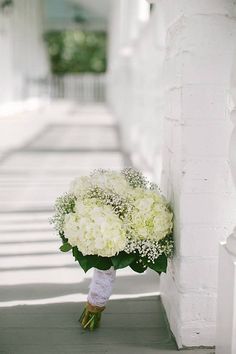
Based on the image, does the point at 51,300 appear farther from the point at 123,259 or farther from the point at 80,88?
the point at 80,88

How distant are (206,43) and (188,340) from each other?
1.10 m

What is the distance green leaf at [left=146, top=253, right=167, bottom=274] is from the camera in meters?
2.16

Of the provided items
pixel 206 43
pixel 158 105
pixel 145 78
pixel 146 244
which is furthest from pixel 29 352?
pixel 145 78

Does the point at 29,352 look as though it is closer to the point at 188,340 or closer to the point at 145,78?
the point at 188,340

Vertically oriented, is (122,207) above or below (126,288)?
above

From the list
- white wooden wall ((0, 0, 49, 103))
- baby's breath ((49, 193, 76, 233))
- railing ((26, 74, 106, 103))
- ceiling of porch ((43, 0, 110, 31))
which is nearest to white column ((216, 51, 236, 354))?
baby's breath ((49, 193, 76, 233))

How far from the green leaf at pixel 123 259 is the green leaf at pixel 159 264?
7cm

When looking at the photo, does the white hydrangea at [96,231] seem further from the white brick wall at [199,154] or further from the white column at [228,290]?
the white column at [228,290]

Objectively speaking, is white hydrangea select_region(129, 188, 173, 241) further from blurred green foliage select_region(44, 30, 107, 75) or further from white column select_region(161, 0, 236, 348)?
blurred green foliage select_region(44, 30, 107, 75)

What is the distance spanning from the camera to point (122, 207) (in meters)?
2.16

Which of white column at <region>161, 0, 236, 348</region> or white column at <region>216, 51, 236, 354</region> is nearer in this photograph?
white column at <region>216, 51, 236, 354</region>

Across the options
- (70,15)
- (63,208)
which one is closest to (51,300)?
(63,208)

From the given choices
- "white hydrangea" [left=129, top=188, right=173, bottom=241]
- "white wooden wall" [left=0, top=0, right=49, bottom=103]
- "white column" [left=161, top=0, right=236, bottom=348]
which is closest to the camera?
"white column" [left=161, top=0, right=236, bottom=348]

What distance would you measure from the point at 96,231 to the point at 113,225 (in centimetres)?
7
